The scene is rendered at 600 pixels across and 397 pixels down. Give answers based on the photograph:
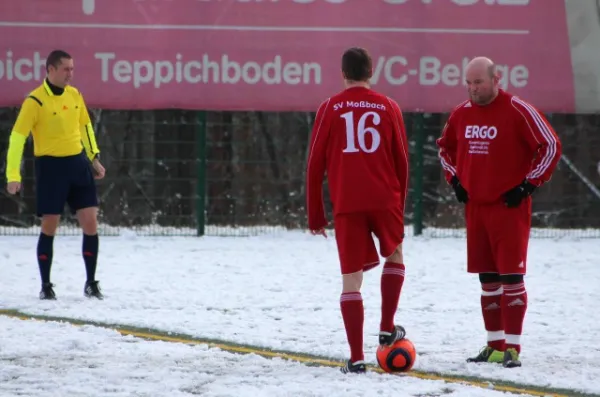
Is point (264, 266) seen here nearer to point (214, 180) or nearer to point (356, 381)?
point (214, 180)

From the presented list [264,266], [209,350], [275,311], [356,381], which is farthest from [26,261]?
[356,381]

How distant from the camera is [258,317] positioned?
9602mm

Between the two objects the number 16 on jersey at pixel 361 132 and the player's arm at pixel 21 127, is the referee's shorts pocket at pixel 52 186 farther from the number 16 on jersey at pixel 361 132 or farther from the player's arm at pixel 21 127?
the number 16 on jersey at pixel 361 132

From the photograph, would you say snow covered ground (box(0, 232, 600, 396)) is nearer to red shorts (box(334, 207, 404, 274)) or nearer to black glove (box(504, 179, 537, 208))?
red shorts (box(334, 207, 404, 274))

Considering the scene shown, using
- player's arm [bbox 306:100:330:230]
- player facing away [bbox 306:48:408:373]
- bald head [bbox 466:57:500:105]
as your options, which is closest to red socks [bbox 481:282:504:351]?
player facing away [bbox 306:48:408:373]

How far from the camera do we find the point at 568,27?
603 inches

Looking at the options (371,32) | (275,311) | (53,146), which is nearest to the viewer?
(275,311)

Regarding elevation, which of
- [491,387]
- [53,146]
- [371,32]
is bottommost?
[491,387]

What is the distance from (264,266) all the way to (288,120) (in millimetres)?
4956

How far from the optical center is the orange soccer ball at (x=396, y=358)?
727cm

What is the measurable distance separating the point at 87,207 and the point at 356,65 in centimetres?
401

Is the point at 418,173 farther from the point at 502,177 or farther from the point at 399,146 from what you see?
the point at 399,146

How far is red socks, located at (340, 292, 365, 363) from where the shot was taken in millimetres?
7215

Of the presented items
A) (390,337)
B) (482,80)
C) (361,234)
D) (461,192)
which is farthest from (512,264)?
(482,80)
